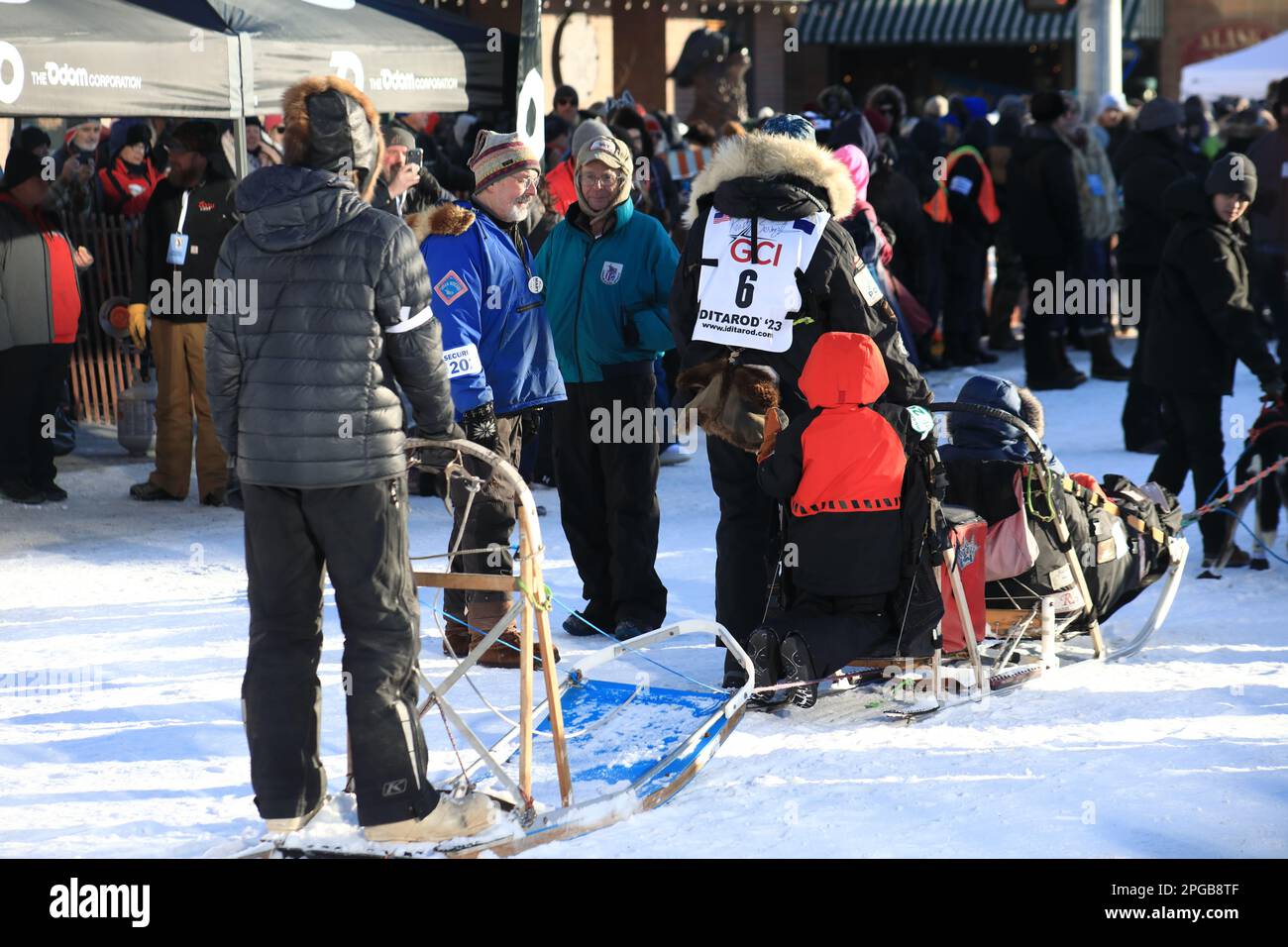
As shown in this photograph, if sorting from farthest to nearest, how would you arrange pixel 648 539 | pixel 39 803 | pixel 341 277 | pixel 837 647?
pixel 648 539
pixel 837 647
pixel 39 803
pixel 341 277

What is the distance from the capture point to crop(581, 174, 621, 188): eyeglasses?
6.20 m

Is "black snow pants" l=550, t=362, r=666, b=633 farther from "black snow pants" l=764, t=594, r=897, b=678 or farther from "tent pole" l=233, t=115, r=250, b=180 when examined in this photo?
"tent pole" l=233, t=115, r=250, b=180

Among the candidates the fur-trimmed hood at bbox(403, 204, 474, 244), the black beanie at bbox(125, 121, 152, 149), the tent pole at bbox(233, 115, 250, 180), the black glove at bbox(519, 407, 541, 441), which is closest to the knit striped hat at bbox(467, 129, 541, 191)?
the fur-trimmed hood at bbox(403, 204, 474, 244)

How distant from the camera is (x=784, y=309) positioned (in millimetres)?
5270

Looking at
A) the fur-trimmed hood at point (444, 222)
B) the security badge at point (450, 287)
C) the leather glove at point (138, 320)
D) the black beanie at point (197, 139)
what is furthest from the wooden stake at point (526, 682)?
the leather glove at point (138, 320)

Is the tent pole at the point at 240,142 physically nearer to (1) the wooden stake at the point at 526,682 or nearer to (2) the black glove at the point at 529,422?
(2) the black glove at the point at 529,422

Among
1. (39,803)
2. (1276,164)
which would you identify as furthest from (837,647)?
(1276,164)

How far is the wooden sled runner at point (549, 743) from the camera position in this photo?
407cm

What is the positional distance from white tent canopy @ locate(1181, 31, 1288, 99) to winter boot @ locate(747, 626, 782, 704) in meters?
15.7

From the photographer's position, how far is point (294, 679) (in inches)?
156

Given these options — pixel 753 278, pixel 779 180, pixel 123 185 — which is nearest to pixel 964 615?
pixel 753 278

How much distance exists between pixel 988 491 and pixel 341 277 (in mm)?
2515

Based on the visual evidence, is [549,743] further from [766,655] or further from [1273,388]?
[1273,388]
